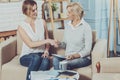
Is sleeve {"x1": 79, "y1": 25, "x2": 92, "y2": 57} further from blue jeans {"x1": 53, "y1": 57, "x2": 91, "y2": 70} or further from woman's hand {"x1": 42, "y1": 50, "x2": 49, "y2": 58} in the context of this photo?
woman's hand {"x1": 42, "y1": 50, "x2": 49, "y2": 58}

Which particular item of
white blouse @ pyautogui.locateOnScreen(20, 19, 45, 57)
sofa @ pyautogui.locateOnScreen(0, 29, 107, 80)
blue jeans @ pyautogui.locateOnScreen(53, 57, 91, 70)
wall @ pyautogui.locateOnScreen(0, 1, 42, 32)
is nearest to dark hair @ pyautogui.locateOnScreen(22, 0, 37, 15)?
white blouse @ pyautogui.locateOnScreen(20, 19, 45, 57)

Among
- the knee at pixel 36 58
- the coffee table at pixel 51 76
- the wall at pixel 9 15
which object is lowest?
the coffee table at pixel 51 76

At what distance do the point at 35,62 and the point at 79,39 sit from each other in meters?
0.57

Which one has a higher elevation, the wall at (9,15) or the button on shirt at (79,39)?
the wall at (9,15)

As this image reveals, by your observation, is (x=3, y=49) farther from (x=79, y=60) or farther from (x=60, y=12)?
(x=60, y=12)

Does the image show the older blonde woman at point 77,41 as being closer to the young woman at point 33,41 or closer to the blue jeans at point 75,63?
the blue jeans at point 75,63

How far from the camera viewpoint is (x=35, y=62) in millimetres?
3445

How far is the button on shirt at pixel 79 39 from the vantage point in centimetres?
349

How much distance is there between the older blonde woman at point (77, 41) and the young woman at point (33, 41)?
0.59 ft

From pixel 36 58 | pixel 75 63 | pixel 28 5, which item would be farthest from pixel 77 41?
pixel 28 5

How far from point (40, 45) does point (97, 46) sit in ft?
2.15

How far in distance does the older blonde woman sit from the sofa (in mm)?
87

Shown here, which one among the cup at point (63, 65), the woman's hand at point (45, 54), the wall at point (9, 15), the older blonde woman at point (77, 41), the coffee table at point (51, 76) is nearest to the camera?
the coffee table at point (51, 76)

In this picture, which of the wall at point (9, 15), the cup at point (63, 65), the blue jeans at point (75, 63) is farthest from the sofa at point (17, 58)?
the wall at point (9, 15)
